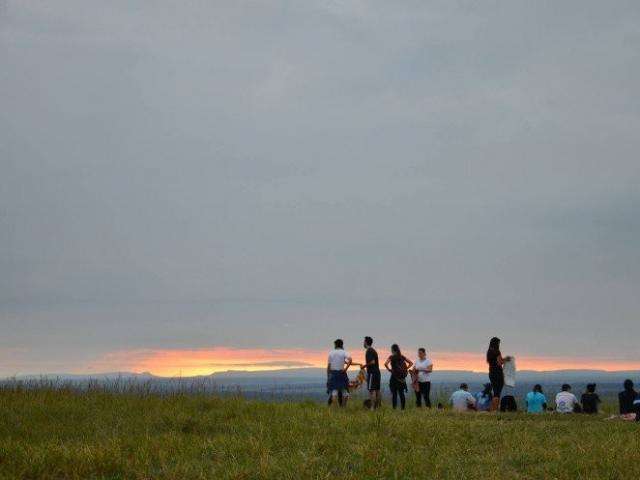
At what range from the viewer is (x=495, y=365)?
72.2 feet

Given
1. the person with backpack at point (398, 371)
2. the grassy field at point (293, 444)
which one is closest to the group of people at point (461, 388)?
the person with backpack at point (398, 371)

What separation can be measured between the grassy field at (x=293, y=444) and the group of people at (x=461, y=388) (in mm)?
3016

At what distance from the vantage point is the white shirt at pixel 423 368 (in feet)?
78.5

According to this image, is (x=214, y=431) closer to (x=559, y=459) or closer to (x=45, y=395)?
(x=559, y=459)

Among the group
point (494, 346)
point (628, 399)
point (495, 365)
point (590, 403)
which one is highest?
point (494, 346)

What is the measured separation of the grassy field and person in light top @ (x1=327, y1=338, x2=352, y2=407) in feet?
12.7

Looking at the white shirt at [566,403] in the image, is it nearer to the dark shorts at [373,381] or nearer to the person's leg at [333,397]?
the dark shorts at [373,381]

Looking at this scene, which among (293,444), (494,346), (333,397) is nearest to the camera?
(293,444)

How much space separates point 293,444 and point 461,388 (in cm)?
1167

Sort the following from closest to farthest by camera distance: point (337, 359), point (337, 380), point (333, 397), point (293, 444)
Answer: point (293, 444) < point (337, 359) < point (337, 380) < point (333, 397)

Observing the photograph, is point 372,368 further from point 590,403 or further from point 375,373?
point 590,403

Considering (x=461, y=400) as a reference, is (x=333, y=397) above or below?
above

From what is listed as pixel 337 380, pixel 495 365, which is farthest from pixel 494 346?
pixel 337 380

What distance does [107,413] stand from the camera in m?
18.7
